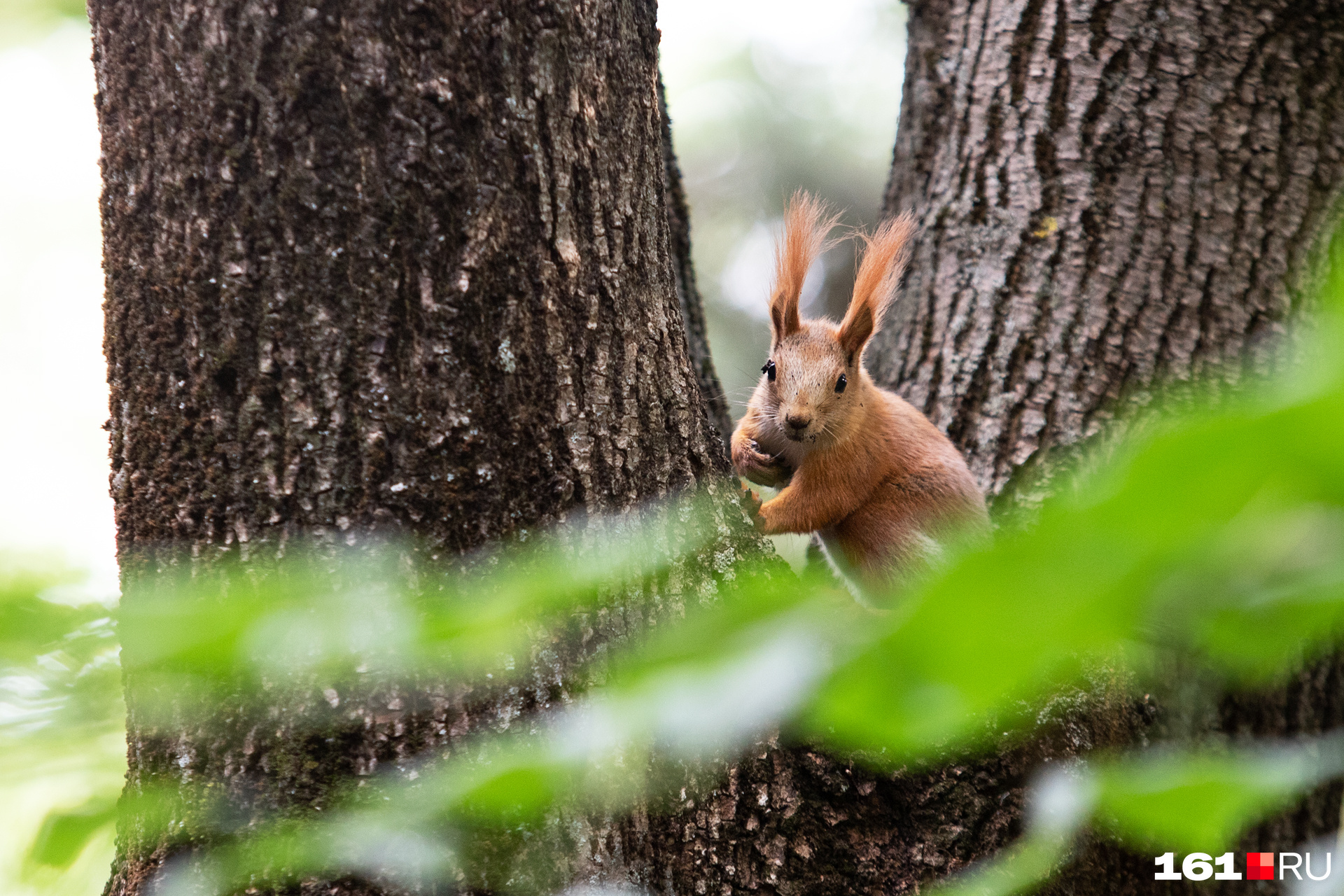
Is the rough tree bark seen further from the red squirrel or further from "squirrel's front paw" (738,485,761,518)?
"squirrel's front paw" (738,485,761,518)

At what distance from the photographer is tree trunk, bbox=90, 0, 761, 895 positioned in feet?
3.63

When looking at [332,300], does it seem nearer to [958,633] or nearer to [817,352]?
[958,633]

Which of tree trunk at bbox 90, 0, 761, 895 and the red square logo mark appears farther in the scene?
the red square logo mark

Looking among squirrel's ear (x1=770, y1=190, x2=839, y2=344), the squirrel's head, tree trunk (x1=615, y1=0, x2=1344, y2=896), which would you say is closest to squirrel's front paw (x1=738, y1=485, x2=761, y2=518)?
the squirrel's head

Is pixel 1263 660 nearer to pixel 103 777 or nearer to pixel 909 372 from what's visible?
pixel 103 777

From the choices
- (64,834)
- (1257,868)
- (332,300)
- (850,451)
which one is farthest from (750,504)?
(64,834)

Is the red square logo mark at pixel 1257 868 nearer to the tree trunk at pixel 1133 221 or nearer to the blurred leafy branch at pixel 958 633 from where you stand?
the tree trunk at pixel 1133 221

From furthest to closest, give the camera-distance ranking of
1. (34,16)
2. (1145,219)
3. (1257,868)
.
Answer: (34,16), (1145,219), (1257,868)

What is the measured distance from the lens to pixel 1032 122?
235 cm

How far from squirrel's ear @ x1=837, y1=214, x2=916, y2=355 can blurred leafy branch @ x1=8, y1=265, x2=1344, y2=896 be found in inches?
53.6

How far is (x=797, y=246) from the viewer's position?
188 centimetres

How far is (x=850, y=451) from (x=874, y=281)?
0.41m

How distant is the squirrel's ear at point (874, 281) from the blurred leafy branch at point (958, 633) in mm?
1363

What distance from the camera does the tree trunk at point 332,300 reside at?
3.63ft
